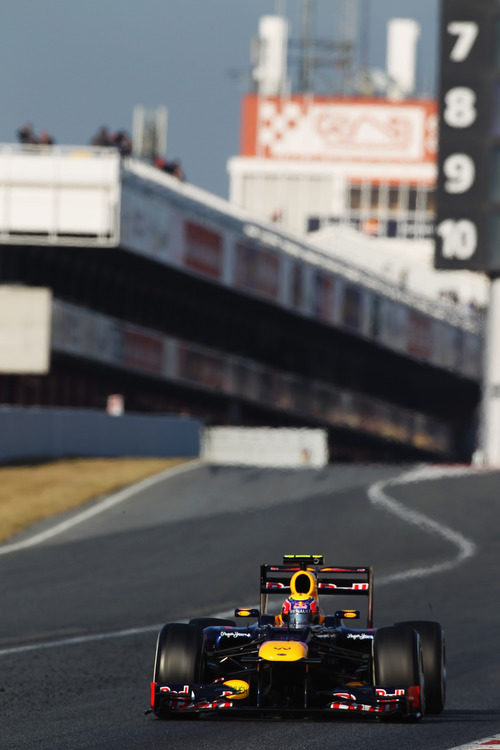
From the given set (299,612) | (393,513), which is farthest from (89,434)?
(299,612)

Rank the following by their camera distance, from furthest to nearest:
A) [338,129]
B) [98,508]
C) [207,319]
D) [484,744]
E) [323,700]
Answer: [338,129]
[207,319]
[98,508]
[323,700]
[484,744]

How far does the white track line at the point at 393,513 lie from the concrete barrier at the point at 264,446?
7.40m

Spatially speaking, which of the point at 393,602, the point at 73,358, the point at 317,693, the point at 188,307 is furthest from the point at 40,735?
the point at 188,307

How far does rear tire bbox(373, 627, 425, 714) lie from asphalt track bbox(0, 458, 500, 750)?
279 mm

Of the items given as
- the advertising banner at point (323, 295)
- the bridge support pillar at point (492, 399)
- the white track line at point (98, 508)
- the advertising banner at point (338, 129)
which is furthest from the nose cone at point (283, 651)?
the advertising banner at point (338, 129)

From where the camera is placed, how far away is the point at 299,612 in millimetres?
10023

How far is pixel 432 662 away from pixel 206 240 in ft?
151

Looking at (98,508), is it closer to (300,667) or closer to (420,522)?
(420,522)

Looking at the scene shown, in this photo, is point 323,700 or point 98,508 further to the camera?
point 98,508

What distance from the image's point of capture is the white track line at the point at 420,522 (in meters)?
22.2

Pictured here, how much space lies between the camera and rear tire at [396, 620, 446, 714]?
9758 millimetres

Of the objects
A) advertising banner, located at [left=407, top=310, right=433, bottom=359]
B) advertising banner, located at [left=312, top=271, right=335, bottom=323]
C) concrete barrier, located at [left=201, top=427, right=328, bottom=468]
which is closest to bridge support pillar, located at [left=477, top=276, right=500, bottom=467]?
concrete barrier, located at [left=201, top=427, right=328, bottom=468]

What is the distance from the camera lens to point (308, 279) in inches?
2474

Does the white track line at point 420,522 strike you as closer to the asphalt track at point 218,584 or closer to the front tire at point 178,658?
the asphalt track at point 218,584
